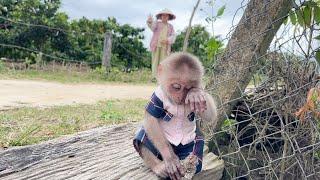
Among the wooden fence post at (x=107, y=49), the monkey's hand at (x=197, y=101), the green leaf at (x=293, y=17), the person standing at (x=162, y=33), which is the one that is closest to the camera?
the monkey's hand at (x=197, y=101)

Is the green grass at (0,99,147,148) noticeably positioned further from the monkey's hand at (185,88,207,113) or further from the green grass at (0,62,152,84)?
the green grass at (0,62,152,84)

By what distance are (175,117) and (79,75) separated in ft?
34.9

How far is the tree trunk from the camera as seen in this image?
357cm

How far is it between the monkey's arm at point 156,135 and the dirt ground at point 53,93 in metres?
4.33

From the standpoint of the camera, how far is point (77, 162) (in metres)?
3.15

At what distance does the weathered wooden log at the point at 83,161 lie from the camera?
2.85 m

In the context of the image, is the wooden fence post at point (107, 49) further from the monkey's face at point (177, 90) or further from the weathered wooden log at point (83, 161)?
the monkey's face at point (177, 90)

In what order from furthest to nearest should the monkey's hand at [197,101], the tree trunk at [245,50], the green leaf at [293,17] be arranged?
the tree trunk at [245,50]
the green leaf at [293,17]
the monkey's hand at [197,101]

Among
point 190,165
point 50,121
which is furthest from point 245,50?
point 50,121

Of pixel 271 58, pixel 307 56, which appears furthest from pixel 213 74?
pixel 307 56

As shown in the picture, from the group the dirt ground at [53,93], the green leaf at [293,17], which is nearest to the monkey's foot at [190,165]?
the green leaf at [293,17]

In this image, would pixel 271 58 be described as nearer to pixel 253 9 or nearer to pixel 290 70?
pixel 290 70

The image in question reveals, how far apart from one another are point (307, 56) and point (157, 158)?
123 centimetres

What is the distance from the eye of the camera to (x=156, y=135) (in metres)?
2.69
